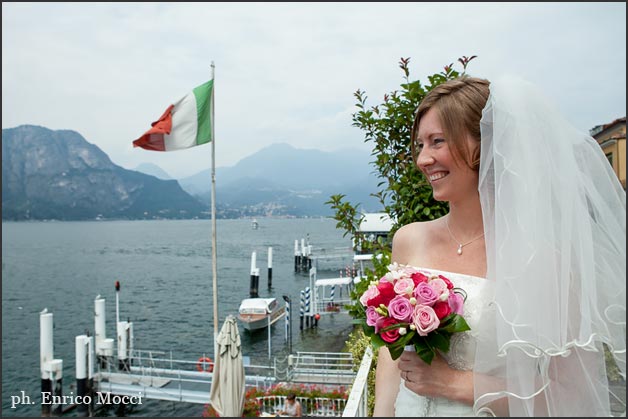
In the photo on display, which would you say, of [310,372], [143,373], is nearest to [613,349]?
[310,372]

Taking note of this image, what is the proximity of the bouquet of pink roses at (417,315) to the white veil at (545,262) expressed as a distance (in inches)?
5.9

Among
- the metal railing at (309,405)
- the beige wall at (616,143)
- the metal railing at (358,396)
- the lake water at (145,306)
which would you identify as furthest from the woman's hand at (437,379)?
the lake water at (145,306)

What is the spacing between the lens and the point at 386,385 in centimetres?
225

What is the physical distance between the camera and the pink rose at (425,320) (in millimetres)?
1704

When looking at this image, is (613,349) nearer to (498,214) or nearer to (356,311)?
(498,214)

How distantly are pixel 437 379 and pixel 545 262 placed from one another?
0.66 metres

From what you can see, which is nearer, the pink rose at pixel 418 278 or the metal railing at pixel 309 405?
the pink rose at pixel 418 278

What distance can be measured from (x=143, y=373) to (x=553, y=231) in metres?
18.5

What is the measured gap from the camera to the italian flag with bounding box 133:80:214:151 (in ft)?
40.2

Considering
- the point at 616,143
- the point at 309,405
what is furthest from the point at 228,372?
the point at 616,143

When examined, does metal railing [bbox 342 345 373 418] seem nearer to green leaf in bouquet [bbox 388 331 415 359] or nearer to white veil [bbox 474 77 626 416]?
green leaf in bouquet [bbox 388 331 415 359]

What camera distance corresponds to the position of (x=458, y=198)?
2.08 metres

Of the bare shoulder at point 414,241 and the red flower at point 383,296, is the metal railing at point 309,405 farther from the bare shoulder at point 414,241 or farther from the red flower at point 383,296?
the red flower at point 383,296

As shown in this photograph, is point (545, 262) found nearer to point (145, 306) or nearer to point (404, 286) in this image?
point (404, 286)
